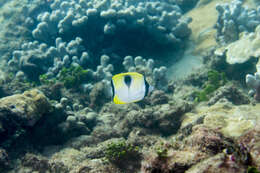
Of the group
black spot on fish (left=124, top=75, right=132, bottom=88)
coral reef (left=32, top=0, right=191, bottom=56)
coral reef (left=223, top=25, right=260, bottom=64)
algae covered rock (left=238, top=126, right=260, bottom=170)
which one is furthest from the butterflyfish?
coral reef (left=32, top=0, right=191, bottom=56)

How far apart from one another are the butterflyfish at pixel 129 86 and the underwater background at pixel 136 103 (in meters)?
0.24

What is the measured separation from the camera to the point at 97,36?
25.2 ft

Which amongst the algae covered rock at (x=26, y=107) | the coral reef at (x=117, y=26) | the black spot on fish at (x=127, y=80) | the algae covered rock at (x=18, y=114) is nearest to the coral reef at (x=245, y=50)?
the coral reef at (x=117, y=26)

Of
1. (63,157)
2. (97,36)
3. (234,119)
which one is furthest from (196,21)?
(63,157)

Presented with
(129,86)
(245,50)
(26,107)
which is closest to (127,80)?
(129,86)

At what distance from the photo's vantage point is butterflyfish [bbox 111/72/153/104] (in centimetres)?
242

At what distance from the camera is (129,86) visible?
2461 millimetres

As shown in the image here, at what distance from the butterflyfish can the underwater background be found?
0.24m

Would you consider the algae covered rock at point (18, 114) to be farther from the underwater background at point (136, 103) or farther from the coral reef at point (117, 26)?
the coral reef at point (117, 26)

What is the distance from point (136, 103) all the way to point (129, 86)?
2.72 meters

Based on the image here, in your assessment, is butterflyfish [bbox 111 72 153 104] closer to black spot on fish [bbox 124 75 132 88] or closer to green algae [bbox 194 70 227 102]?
black spot on fish [bbox 124 75 132 88]

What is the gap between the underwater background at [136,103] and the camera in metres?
2.43

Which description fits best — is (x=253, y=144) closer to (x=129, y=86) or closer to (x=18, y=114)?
(x=129, y=86)

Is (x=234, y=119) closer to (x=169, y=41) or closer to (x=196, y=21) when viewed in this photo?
(x=169, y=41)
